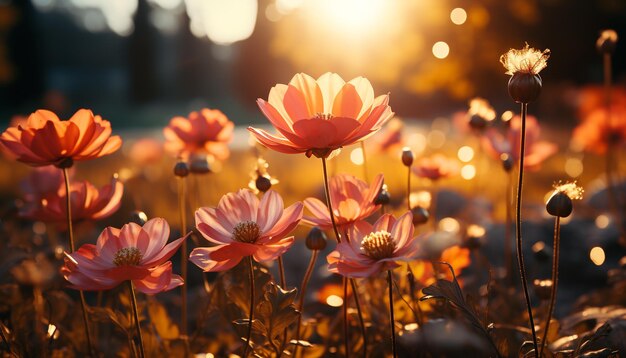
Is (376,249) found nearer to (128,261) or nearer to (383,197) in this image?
(383,197)

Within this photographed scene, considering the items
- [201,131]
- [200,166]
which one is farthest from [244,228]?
[201,131]

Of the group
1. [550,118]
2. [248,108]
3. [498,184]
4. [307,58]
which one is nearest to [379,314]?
[498,184]

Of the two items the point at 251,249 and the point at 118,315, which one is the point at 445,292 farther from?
the point at 118,315

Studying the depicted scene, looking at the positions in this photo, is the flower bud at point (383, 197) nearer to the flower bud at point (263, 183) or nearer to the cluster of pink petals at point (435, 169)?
the flower bud at point (263, 183)

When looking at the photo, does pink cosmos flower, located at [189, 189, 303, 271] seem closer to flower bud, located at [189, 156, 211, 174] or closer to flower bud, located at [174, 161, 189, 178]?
flower bud, located at [174, 161, 189, 178]

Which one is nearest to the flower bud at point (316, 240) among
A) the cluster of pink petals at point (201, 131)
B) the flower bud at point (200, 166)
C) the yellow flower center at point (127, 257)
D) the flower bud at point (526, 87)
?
the yellow flower center at point (127, 257)

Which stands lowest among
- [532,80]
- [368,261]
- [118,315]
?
[118,315]

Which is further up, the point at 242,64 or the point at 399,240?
the point at 242,64

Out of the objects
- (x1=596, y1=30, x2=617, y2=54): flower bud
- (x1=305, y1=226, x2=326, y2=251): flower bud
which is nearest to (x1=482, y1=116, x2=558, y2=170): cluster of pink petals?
(x1=596, y1=30, x2=617, y2=54): flower bud

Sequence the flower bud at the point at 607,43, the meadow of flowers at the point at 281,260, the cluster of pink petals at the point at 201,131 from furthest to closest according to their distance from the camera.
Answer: the cluster of pink petals at the point at 201,131
the flower bud at the point at 607,43
the meadow of flowers at the point at 281,260
